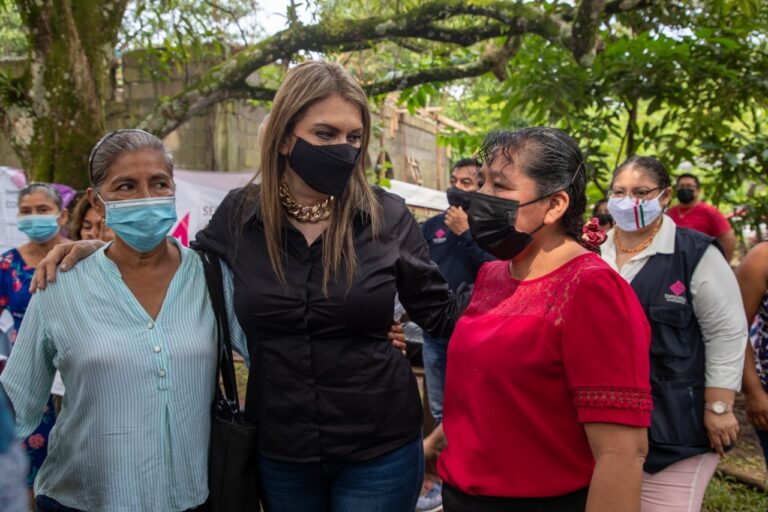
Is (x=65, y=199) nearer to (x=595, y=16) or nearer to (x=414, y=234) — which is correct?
(x=414, y=234)

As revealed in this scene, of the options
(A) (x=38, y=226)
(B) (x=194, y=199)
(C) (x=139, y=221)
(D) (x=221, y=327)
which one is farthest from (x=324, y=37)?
(D) (x=221, y=327)

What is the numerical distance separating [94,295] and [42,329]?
17cm

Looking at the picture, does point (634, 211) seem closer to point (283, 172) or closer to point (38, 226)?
point (283, 172)

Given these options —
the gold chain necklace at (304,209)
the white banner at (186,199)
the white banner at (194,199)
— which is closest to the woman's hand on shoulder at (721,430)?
the gold chain necklace at (304,209)

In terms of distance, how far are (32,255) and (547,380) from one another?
323 centimetres

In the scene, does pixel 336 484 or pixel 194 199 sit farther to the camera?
pixel 194 199

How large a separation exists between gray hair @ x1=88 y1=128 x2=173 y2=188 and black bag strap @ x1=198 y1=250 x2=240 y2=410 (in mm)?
376

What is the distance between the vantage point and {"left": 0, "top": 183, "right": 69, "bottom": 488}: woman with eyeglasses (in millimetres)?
3375

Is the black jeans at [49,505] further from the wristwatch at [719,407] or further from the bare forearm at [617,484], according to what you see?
the wristwatch at [719,407]

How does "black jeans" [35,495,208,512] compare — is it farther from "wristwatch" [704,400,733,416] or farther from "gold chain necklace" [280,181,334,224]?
"wristwatch" [704,400,733,416]

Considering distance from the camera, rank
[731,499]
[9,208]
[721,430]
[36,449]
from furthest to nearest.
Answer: [9,208], [731,499], [36,449], [721,430]

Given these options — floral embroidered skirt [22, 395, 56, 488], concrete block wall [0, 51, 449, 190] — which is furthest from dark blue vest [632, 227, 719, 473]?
concrete block wall [0, 51, 449, 190]

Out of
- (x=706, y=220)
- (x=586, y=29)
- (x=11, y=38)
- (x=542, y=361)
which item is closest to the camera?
(x=542, y=361)

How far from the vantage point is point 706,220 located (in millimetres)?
5848
